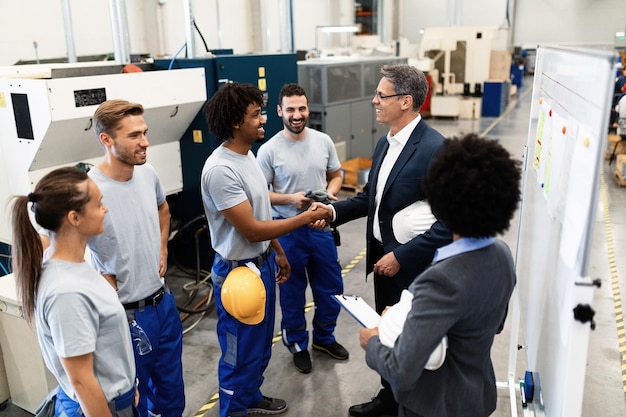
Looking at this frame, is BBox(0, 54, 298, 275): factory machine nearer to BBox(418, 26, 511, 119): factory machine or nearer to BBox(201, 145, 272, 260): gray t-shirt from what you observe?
BBox(201, 145, 272, 260): gray t-shirt

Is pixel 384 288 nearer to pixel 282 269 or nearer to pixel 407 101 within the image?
pixel 282 269

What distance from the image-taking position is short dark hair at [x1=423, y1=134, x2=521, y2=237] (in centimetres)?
133

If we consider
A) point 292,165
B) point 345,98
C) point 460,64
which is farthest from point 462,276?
point 460,64

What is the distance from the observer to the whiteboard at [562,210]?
1285mm

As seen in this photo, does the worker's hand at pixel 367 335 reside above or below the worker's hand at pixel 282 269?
above

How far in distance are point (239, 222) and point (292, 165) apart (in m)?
0.94

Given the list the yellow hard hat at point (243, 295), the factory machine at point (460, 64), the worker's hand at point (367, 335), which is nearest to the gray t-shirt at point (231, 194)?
the yellow hard hat at point (243, 295)

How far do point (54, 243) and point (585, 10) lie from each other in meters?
22.4

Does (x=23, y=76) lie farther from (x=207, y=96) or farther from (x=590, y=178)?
(x=590, y=178)

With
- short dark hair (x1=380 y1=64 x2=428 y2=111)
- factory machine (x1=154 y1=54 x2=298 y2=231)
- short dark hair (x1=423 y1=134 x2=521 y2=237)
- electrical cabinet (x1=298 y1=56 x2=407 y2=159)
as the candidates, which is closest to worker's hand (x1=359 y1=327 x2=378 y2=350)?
short dark hair (x1=423 y1=134 x2=521 y2=237)

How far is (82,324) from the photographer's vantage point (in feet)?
4.87

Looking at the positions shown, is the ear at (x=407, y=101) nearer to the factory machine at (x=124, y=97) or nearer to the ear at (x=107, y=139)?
the ear at (x=107, y=139)

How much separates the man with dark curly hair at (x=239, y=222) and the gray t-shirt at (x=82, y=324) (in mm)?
828

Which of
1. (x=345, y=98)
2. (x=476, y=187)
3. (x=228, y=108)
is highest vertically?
(x=228, y=108)
